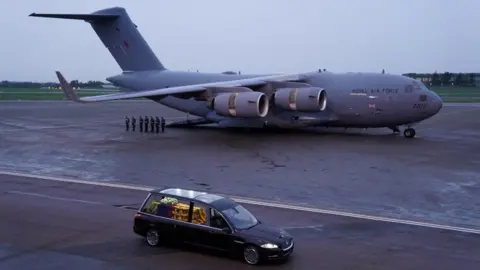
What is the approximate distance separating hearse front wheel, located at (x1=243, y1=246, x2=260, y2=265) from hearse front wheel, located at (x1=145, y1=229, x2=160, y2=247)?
1859 mm

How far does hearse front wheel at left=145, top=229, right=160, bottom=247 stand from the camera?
10523 mm

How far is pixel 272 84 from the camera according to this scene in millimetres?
30969

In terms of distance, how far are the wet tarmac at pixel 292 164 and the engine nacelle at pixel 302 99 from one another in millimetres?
1659

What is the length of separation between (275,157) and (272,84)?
371 inches

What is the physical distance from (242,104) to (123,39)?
11.3 meters

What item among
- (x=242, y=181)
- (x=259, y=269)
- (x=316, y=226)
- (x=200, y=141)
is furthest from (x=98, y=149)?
(x=259, y=269)

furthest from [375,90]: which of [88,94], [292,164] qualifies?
[88,94]

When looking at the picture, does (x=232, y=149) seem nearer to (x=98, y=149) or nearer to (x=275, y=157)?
(x=275, y=157)

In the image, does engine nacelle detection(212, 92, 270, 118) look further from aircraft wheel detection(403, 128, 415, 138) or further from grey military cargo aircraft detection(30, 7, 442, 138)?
aircraft wheel detection(403, 128, 415, 138)

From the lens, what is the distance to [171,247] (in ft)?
34.7

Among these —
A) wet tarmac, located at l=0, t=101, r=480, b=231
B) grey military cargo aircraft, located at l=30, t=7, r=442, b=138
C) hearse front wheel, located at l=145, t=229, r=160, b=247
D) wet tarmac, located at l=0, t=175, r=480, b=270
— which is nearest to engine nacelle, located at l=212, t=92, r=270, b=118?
grey military cargo aircraft, located at l=30, t=7, r=442, b=138

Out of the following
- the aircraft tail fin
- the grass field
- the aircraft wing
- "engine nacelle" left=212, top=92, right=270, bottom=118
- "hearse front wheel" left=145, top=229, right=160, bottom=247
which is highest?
the aircraft tail fin

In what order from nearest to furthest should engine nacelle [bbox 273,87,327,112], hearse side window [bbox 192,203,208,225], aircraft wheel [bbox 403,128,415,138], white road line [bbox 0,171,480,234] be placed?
hearse side window [bbox 192,203,208,225] < white road line [bbox 0,171,480,234] < engine nacelle [bbox 273,87,327,112] < aircraft wheel [bbox 403,128,415,138]

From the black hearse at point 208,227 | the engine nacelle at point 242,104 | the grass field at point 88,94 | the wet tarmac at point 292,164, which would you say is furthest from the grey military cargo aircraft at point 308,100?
the grass field at point 88,94
